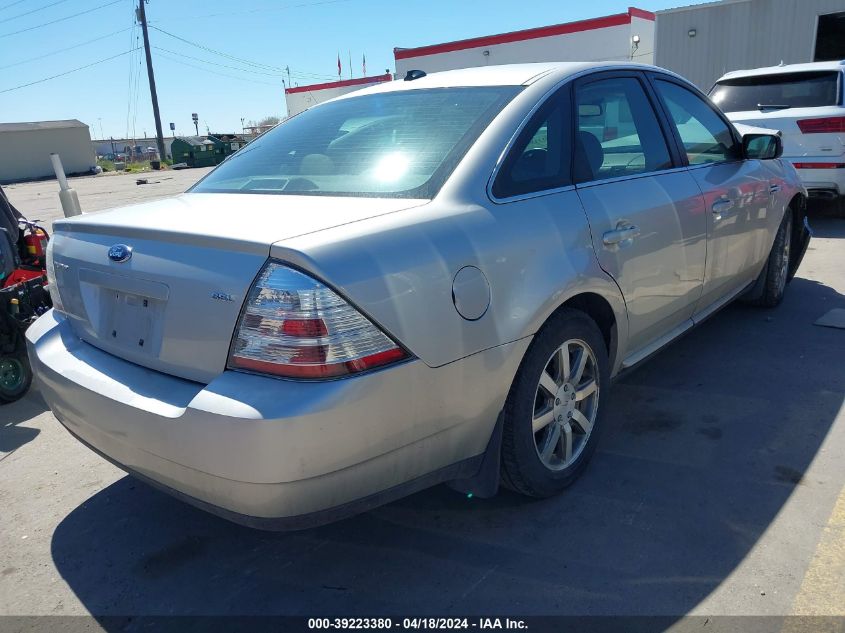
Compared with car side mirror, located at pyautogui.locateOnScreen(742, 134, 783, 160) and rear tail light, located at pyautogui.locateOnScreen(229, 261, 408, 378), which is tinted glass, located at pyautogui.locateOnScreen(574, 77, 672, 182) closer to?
car side mirror, located at pyautogui.locateOnScreen(742, 134, 783, 160)

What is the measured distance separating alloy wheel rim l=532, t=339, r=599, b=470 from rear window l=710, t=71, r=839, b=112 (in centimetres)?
662

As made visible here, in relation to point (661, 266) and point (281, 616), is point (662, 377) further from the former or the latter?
point (281, 616)

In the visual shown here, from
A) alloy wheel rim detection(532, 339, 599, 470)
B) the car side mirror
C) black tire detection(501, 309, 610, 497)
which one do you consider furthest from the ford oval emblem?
the car side mirror

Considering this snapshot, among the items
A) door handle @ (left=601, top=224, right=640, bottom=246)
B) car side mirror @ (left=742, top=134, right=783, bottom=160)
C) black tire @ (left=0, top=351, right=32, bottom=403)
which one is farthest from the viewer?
black tire @ (left=0, top=351, right=32, bottom=403)

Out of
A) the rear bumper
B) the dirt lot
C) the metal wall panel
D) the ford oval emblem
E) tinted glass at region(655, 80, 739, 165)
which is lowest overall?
the dirt lot

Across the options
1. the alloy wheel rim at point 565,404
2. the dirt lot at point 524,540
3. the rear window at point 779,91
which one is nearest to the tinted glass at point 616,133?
the alloy wheel rim at point 565,404

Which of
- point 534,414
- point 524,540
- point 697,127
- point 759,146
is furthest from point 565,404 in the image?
point 759,146

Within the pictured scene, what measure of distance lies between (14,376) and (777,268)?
5.33 metres

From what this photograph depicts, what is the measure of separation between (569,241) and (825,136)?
6.62 m

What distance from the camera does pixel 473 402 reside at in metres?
2.24

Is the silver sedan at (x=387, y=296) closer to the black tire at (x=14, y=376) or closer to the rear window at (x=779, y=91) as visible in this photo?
the black tire at (x=14, y=376)

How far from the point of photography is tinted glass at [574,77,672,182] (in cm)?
294

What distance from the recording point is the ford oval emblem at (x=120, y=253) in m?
2.28

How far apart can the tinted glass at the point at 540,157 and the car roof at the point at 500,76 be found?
174 mm
